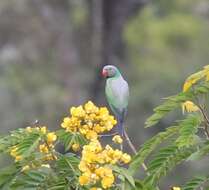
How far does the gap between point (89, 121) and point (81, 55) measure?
12.8 metres

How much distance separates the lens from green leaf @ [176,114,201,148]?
1.84 meters

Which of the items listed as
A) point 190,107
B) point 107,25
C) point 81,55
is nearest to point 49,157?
point 190,107

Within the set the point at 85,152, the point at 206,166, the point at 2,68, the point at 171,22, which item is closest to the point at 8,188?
the point at 85,152

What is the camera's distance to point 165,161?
74.8 inches

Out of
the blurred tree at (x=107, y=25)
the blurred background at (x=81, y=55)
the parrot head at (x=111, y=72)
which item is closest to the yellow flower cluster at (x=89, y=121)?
the parrot head at (x=111, y=72)

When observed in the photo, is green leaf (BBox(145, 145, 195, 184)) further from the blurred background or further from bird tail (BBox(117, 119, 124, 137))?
the blurred background

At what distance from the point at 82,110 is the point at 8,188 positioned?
0.24 m

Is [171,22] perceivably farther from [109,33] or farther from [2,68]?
[2,68]

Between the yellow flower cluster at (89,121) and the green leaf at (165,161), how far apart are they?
0.13m

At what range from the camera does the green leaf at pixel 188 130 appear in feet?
6.02

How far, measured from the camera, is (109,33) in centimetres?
1444

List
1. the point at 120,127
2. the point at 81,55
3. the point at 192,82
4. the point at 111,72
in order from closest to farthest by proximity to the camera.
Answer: the point at 192,82 < the point at 120,127 < the point at 111,72 < the point at 81,55

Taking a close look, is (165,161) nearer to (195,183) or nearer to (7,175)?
(195,183)

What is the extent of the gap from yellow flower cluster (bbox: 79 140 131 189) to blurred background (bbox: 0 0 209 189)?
10382mm
